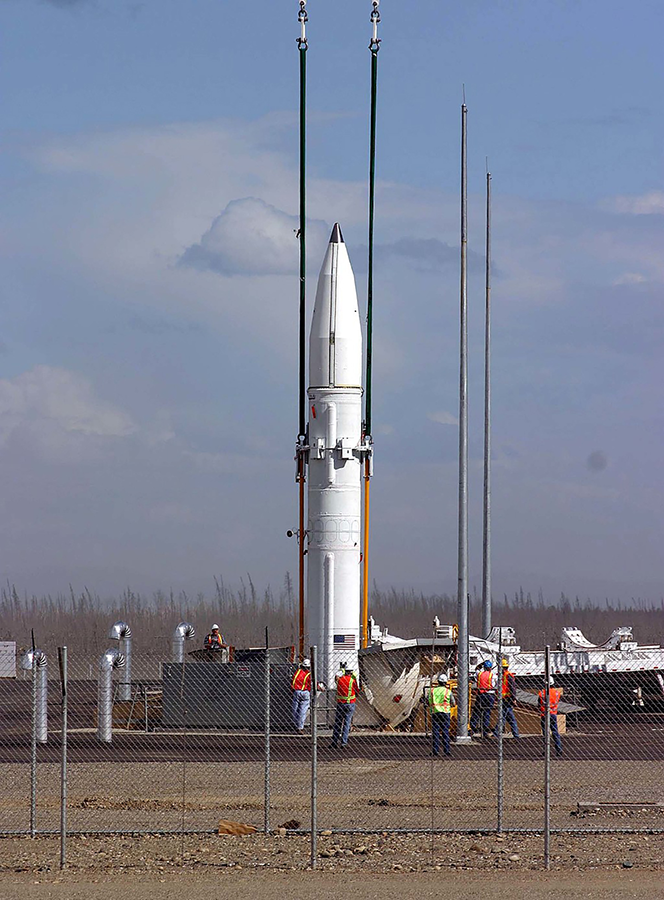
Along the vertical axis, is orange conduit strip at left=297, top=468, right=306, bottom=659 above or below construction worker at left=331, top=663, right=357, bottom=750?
above

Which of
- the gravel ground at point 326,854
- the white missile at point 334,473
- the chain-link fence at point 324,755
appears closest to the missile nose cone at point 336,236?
the white missile at point 334,473

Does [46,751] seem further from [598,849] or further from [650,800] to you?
[598,849]

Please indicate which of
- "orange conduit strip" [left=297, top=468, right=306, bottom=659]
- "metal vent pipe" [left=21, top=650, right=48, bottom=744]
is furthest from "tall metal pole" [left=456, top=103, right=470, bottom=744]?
"metal vent pipe" [left=21, top=650, right=48, bottom=744]

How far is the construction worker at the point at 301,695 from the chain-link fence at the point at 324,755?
4 cm

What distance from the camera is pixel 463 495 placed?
24.6 metres

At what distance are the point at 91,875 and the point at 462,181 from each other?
1766cm

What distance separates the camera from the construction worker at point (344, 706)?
23.2 meters

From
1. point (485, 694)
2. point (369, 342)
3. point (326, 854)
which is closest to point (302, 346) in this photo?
point (369, 342)

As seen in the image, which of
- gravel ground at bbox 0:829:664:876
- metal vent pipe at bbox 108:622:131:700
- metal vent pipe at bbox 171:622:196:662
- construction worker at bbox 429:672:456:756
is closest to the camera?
gravel ground at bbox 0:829:664:876

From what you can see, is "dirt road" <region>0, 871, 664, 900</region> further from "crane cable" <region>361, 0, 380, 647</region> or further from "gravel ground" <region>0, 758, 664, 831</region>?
"crane cable" <region>361, 0, 380, 647</region>

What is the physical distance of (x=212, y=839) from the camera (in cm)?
1365

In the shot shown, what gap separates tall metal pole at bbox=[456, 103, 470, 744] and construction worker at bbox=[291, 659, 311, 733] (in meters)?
3.02

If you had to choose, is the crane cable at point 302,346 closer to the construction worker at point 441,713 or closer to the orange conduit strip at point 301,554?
the orange conduit strip at point 301,554

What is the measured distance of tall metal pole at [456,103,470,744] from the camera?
951 inches
